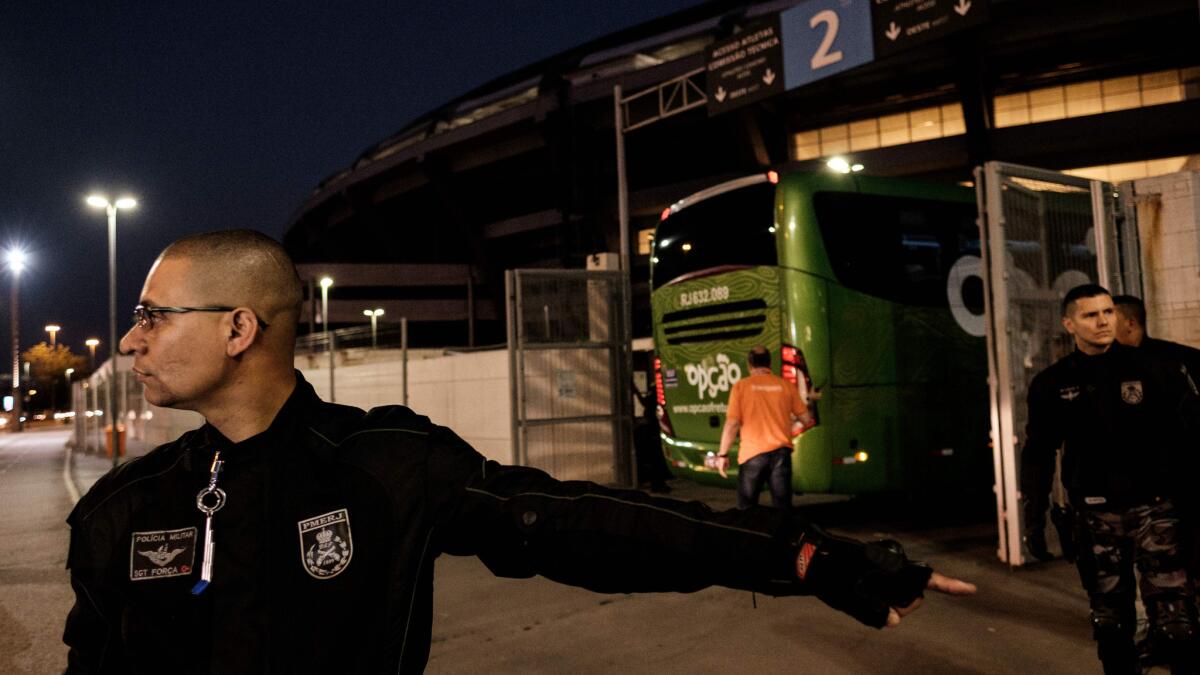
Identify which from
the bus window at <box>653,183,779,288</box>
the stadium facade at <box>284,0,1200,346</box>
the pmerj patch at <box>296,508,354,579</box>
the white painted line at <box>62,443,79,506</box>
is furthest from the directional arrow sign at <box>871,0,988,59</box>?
the white painted line at <box>62,443,79,506</box>

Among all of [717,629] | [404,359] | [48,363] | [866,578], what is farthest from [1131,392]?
[48,363]

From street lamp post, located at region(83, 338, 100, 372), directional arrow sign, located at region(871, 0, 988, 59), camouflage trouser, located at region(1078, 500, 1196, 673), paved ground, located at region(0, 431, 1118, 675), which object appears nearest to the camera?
camouflage trouser, located at region(1078, 500, 1196, 673)

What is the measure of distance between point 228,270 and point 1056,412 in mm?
3708

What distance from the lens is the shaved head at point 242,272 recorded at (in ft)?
5.63

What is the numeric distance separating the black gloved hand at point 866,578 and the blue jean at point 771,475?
5.92 m

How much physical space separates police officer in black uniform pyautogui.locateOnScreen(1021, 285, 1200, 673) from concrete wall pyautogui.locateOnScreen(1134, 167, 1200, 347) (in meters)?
3.74

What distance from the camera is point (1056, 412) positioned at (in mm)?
3973

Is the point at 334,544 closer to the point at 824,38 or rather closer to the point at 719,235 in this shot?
the point at 719,235

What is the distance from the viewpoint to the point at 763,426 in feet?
23.7

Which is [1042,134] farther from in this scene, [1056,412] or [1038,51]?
[1056,412]

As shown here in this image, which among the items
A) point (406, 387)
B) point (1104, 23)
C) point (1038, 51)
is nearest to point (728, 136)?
point (1038, 51)

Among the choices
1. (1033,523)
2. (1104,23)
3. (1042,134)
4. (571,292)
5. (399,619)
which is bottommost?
(1033,523)

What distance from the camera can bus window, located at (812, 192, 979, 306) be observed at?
8.19m

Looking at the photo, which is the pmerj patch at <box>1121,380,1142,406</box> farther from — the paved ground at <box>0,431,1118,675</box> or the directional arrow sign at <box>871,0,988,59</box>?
the directional arrow sign at <box>871,0,988,59</box>
